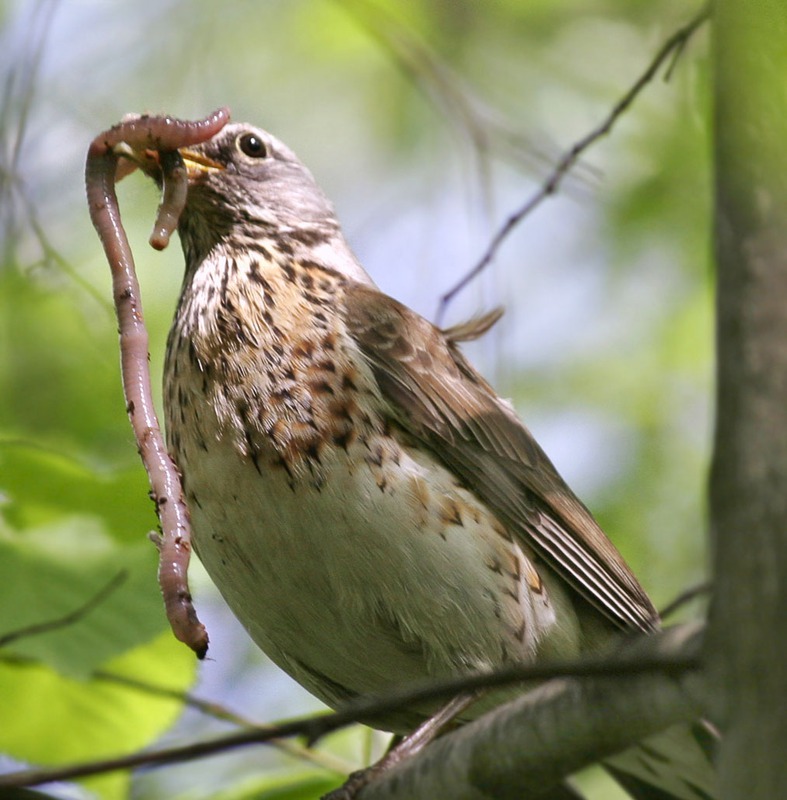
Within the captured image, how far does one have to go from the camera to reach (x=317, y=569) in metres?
3.99

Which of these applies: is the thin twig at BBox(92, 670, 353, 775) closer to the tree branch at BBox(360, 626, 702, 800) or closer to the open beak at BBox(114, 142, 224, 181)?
the tree branch at BBox(360, 626, 702, 800)

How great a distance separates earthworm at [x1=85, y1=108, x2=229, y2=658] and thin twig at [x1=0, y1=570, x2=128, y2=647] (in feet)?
2.01

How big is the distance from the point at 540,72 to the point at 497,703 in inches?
184

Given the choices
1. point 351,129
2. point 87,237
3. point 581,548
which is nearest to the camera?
point 581,548

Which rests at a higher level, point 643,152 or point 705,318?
point 643,152

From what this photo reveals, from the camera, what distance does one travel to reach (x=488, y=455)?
4.43m

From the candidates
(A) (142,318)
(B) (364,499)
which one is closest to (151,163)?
(A) (142,318)

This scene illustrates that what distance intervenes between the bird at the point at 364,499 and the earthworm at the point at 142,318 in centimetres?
44

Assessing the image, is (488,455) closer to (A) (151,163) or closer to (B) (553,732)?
(A) (151,163)

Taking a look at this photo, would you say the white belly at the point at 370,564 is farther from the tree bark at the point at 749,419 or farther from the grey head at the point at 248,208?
the tree bark at the point at 749,419

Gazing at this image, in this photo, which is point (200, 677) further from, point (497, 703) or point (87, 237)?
point (87, 237)

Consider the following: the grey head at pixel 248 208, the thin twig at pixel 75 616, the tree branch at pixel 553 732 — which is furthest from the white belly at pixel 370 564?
the grey head at pixel 248 208

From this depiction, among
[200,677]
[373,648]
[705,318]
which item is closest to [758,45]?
[373,648]

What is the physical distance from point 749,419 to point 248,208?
357 cm
